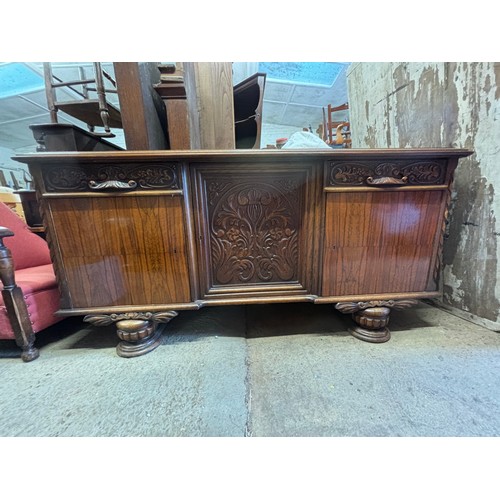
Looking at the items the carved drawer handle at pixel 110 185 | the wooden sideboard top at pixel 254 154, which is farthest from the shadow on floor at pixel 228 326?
the wooden sideboard top at pixel 254 154

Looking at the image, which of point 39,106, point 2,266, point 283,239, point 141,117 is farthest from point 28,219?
point 39,106

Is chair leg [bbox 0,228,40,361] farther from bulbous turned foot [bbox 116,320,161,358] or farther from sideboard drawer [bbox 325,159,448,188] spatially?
sideboard drawer [bbox 325,159,448,188]

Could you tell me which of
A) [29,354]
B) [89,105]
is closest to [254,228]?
[29,354]

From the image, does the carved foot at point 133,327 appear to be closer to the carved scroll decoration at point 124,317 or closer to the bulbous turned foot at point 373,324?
the carved scroll decoration at point 124,317

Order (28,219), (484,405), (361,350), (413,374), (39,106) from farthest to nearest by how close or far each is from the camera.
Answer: (39,106)
(28,219)
(361,350)
(413,374)
(484,405)

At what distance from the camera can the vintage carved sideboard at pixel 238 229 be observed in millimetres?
796

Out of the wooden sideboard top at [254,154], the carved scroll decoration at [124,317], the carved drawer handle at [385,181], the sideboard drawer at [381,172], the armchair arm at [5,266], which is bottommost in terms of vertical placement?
the carved scroll decoration at [124,317]

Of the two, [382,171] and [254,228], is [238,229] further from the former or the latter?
[382,171]

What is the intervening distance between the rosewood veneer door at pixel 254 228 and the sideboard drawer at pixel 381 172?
0.36ft

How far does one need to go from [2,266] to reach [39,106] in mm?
5763

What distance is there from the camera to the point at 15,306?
33.1 inches

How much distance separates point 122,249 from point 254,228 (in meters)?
0.54

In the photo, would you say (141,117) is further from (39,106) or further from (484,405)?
(39,106)

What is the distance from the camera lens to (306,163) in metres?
0.84
